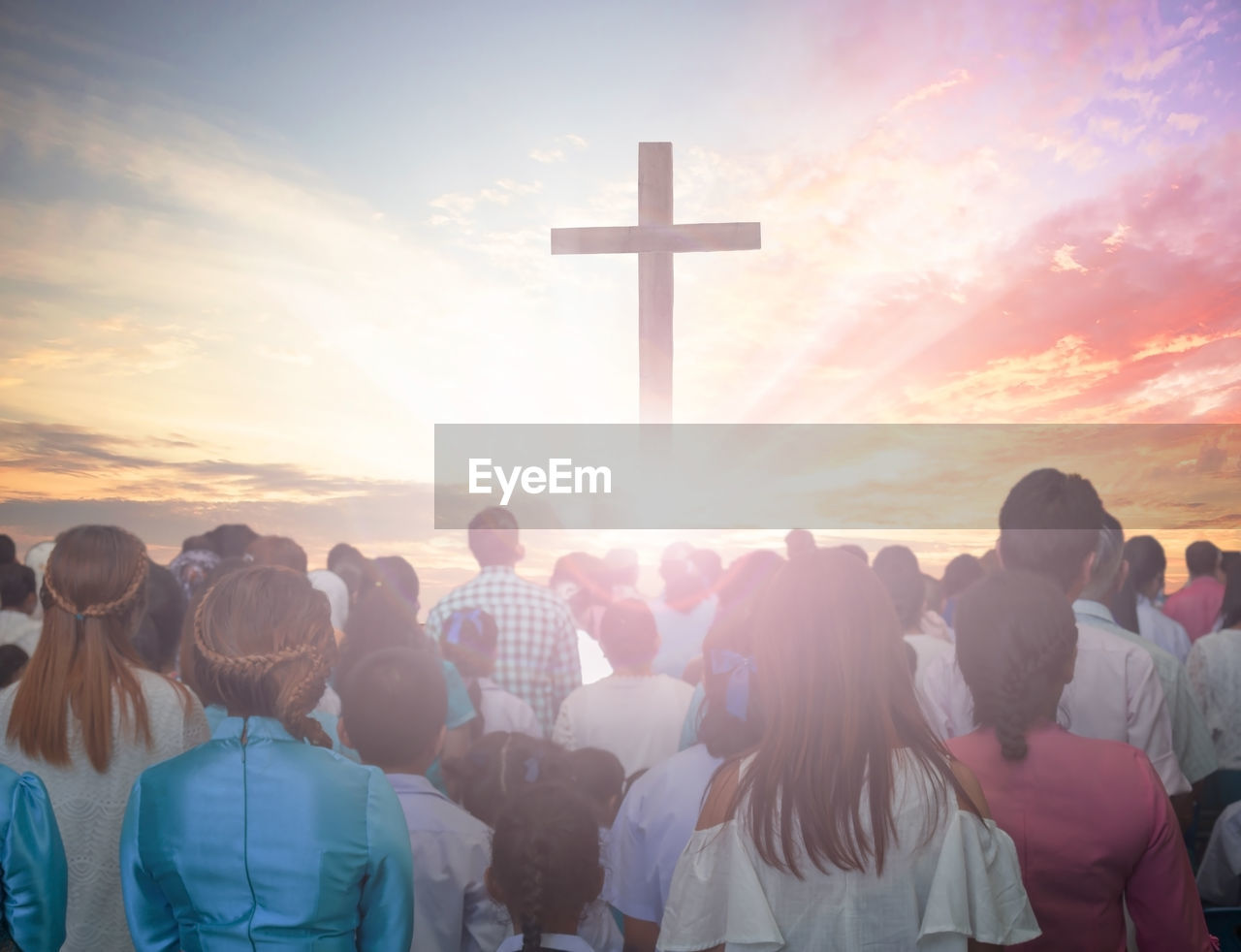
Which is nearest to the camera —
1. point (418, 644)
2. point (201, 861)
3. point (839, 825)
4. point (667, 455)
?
point (839, 825)

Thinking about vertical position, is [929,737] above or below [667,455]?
below

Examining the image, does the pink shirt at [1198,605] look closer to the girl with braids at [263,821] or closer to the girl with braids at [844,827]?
the girl with braids at [844,827]

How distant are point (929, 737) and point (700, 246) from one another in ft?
18.7

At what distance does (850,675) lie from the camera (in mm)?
1832

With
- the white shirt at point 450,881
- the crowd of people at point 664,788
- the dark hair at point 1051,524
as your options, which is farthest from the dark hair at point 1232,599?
the white shirt at point 450,881

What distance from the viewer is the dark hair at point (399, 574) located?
5.38m

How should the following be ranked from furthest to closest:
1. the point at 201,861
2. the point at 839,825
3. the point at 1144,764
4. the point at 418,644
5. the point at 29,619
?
the point at 29,619 → the point at 418,644 → the point at 1144,764 → the point at 201,861 → the point at 839,825

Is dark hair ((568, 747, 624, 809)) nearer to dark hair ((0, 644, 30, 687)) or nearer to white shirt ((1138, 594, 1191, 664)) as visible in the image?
dark hair ((0, 644, 30, 687))

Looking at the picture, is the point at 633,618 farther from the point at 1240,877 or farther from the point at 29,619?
the point at 29,619

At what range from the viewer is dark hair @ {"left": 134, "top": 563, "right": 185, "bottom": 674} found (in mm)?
3936

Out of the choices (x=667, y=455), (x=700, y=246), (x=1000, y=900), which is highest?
(x=700, y=246)

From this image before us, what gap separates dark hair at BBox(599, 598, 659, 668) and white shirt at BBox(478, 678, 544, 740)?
0.54 m

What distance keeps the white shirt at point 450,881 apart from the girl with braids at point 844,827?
0.93m

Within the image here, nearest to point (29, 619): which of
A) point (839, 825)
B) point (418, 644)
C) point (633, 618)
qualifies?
point (418, 644)
